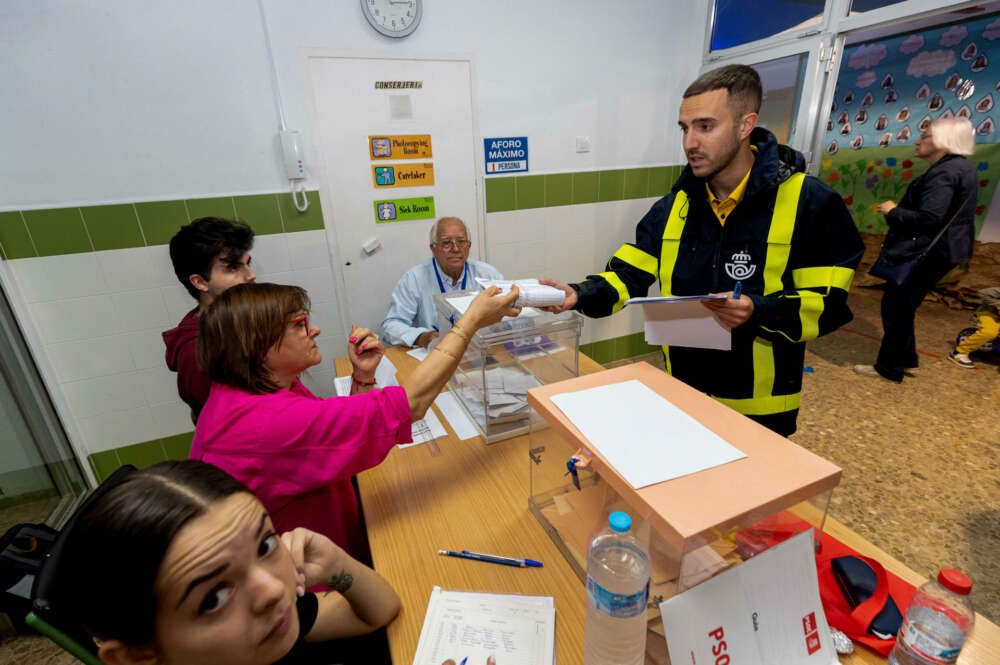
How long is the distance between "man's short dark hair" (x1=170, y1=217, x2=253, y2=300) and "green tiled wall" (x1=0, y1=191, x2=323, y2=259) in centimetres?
74

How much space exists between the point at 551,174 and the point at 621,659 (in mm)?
3113

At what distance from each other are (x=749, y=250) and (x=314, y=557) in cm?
148

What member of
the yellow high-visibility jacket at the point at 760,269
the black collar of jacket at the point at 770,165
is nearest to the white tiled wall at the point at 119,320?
the yellow high-visibility jacket at the point at 760,269

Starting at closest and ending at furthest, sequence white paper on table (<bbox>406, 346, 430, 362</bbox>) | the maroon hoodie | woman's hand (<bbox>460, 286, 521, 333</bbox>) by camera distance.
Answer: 1. woman's hand (<bbox>460, 286, 521, 333</bbox>)
2. the maroon hoodie
3. white paper on table (<bbox>406, 346, 430, 362</bbox>)

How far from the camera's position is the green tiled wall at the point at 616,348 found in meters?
4.02

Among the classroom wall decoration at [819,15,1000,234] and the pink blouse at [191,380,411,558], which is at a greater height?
the classroom wall decoration at [819,15,1000,234]

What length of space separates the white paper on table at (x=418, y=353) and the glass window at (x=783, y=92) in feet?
8.62

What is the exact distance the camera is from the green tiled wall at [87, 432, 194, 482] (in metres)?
2.67

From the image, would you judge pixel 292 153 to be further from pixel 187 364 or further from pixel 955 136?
pixel 955 136

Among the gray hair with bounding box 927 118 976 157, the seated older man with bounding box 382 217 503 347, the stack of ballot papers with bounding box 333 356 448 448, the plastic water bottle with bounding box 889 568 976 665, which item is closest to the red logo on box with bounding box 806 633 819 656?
the plastic water bottle with bounding box 889 568 976 665

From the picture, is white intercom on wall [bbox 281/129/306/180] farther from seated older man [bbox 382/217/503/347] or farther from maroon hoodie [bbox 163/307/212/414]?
maroon hoodie [bbox 163/307/212/414]

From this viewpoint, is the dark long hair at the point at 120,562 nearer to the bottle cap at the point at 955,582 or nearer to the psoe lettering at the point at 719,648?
the psoe lettering at the point at 719,648

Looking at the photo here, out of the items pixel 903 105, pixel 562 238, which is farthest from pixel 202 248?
pixel 903 105

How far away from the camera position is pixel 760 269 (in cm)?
147
